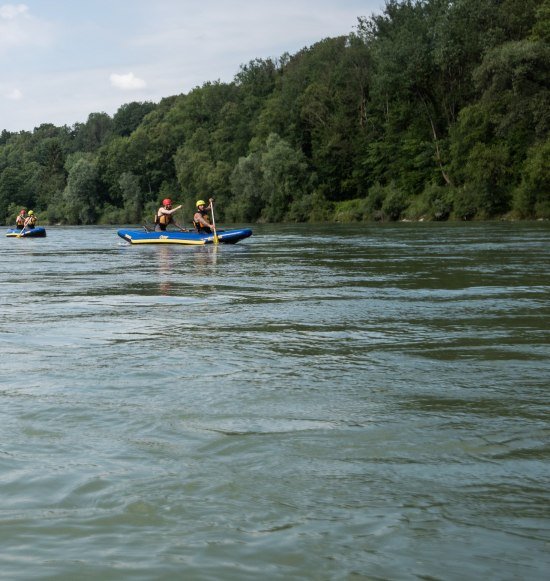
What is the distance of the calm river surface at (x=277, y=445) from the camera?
2.88m

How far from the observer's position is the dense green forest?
46562 mm

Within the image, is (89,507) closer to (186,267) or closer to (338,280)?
(338,280)

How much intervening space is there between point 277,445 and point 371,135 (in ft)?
222

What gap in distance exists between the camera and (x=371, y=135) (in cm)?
6975

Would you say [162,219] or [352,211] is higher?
[352,211]

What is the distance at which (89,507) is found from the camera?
3.31 m

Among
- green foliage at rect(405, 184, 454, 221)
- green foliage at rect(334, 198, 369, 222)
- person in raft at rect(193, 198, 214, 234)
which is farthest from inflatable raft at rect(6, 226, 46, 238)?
green foliage at rect(334, 198, 369, 222)

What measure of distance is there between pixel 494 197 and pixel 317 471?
47.3 m

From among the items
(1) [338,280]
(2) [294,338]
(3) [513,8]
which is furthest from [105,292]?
(3) [513,8]

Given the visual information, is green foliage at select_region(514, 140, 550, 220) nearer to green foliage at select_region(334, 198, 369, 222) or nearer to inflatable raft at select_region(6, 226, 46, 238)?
green foliage at select_region(334, 198, 369, 222)

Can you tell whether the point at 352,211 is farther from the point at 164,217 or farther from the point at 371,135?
the point at 164,217

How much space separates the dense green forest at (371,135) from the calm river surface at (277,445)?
127ft

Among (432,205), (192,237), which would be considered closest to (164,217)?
(192,237)

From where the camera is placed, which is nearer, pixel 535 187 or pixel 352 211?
pixel 535 187
